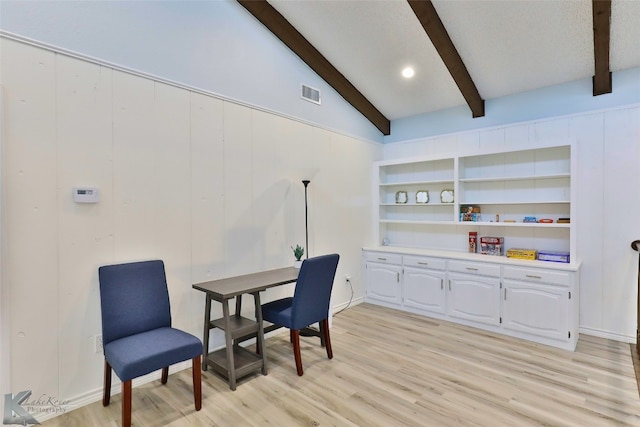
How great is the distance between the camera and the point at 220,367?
8.66ft

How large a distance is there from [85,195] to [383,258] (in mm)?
3434

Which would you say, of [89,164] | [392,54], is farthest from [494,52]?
[89,164]

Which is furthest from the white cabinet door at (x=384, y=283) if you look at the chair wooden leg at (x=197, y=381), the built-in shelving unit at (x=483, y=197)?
the chair wooden leg at (x=197, y=381)

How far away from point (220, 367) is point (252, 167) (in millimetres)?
1840

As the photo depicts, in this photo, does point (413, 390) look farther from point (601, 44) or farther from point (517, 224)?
point (601, 44)

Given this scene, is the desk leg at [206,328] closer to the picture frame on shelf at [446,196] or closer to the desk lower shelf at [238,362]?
the desk lower shelf at [238,362]

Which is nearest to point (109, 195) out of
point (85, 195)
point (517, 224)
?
point (85, 195)

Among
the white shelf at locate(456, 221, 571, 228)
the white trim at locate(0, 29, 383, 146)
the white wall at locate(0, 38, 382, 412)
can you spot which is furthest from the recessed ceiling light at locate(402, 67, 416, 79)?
the white shelf at locate(456, 221, 571, 228)

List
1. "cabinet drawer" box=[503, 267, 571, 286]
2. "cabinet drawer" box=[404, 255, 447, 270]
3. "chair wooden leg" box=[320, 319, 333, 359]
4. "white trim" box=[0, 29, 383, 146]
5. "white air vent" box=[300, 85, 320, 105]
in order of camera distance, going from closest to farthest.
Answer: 1. "white trim" box=[0, 29, 383, 146]
2. "chair wooden leg" box=[320, 319, 333, 359]
3. "cabinet drawer" box=[503, 267, 571, 286]
4. "white air vent" box=[300, 85, 320, 105]
5. "cabinet drawer" box=[404, 255, 447, 270]

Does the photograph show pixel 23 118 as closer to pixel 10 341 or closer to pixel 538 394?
pixel 10 341

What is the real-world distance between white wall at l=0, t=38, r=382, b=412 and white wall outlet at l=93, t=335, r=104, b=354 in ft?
0.08

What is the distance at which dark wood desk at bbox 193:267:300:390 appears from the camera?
2.52 m

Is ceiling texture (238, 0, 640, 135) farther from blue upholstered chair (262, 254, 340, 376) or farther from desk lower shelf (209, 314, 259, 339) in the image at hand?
desk lower shelf (209, 314, 259, 339)

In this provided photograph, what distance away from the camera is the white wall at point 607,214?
3.32 m
